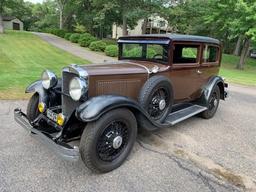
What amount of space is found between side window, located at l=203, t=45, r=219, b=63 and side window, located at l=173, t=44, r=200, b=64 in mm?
286

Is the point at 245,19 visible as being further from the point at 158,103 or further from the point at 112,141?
the point at 112,141

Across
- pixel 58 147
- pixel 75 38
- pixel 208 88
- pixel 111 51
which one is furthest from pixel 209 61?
pixel 75 38

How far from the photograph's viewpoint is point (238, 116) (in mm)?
5953

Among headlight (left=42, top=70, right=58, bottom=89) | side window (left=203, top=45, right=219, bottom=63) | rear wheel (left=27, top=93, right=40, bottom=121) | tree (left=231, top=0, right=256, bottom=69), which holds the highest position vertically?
tree (left=231, top=0, right=256, bottom=69)

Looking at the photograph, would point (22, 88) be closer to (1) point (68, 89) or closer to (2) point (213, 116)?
(1) point (68, 89)

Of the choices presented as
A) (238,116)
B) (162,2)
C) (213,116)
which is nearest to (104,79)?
(213,116)

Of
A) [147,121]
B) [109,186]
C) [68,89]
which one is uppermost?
[68,89]

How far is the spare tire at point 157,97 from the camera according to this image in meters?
3.82

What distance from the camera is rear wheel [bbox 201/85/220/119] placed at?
547cm

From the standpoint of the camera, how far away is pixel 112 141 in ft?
10.8

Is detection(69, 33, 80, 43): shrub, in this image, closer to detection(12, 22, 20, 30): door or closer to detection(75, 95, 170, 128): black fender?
detection(75, 95, 170, 128): black fender

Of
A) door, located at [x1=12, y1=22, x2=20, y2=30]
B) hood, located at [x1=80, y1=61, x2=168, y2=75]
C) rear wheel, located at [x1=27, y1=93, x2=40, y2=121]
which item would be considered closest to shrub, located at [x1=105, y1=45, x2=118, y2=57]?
hood, located at [x1=80, y1=61, x2=168, y2=75]

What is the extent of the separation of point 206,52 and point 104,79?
276 cm

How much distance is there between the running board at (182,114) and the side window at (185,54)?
954 millimetres
